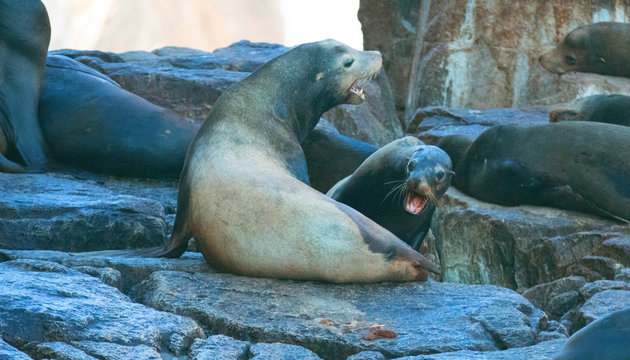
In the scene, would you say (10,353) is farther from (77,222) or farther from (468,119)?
(468,119)

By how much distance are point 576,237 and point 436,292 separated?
2410 millimetres

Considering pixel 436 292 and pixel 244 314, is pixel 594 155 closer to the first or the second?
pixel 436 292

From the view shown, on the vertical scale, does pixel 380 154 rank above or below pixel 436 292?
above

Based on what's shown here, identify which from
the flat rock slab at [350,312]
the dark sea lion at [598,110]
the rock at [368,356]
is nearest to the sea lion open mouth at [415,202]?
the flat rock slab at [350,312]

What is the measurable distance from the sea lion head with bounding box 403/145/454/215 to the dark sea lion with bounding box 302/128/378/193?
141 cm

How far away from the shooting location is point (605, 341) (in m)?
1.89

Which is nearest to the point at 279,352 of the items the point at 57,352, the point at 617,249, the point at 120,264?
the point at 57,352

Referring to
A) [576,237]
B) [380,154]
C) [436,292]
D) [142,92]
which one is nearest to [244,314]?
[436,292]

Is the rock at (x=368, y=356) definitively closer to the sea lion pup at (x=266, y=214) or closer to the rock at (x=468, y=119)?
the sea lion pup at (x=266, y=214)

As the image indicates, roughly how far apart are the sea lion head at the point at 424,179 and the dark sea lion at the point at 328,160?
1.41 meters

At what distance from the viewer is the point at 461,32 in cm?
1188

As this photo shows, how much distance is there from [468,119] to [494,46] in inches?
116

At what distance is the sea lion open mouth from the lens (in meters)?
4.43

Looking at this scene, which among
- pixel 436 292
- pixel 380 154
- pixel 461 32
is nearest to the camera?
pixel 436 292
